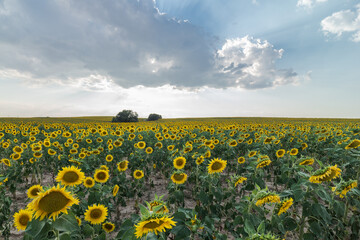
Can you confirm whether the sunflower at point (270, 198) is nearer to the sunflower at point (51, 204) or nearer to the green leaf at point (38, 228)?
the sunflower at point (51, 204)

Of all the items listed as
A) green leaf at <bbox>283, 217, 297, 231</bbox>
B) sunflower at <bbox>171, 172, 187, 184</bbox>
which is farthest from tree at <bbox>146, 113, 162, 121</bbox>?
green leaf at <bbox>283, 217, 297, 231</bbox>

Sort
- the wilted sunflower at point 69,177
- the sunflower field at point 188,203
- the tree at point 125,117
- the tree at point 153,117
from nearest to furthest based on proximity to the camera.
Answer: the sunflower field at point 188,203, the wilted sunflower at point 69,177, the tree at point 125,117, the tree at point 153,117

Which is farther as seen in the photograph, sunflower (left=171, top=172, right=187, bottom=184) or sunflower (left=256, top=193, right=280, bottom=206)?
sunflower (left=171, top=172, right=187, bottom=184)

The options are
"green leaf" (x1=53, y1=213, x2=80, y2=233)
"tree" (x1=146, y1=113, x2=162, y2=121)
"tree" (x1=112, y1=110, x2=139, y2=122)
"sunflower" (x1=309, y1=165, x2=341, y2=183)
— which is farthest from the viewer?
"tree" (x1=146, y1=113, x2=162, y2=121)

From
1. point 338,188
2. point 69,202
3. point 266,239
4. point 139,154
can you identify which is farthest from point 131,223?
point 139,154

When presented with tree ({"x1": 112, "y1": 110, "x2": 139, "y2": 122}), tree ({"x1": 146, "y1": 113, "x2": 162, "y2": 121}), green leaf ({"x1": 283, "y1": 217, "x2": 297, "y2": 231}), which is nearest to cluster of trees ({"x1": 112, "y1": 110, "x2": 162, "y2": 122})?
tree ({"x1": 112, "y1": 110, "x2": 139, "y2": 122})

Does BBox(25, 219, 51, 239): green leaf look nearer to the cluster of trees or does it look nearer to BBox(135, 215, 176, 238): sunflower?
BBox(135, 215, 176, 238): sunflower

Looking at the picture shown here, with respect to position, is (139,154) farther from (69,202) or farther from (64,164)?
(69,202)

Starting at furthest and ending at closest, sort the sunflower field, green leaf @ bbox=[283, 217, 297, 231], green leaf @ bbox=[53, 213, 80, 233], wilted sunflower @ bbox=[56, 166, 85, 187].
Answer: wilted sunflower @ bbox=[56, 166, 85, 187], green leaf @ bbox=[283, 217, 297, 231], the sunflower field, green leaf @ bbox=[53, 213, 80, 233]

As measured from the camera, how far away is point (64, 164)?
280 inches

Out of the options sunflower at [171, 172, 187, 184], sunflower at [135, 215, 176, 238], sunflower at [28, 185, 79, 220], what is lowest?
sunflower at [171, 172, 187, 184]

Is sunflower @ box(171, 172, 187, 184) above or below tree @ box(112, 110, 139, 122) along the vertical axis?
below

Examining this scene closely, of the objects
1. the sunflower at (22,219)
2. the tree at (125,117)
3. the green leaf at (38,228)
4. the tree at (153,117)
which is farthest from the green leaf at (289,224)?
the tree at (153,117)

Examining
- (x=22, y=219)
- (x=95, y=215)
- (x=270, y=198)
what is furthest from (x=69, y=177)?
(x=270, y=198)
